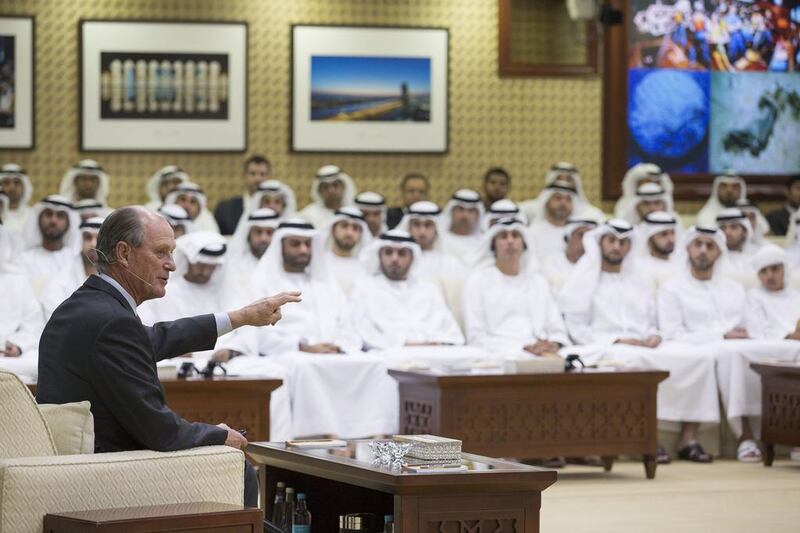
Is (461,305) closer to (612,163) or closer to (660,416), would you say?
(660,416)

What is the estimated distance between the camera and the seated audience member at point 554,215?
12.1m

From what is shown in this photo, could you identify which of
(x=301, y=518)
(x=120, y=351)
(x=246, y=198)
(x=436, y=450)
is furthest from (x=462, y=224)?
(x=120, y=351)

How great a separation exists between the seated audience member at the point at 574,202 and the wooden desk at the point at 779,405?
3.25 meters

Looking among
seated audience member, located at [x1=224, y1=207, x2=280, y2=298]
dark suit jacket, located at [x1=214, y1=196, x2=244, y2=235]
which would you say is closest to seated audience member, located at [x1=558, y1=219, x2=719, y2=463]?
seated audience member, located at [x1=224, y1=207, x2=280, y2=298]

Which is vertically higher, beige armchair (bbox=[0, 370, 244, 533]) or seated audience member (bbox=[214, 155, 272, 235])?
seated audience member (bbox=[214, 155, 272, 235])

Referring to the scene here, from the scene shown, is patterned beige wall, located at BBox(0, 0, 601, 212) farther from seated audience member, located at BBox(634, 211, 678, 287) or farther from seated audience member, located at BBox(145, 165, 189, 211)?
seated audience member, located at BBox(634, 211, 678, 287)

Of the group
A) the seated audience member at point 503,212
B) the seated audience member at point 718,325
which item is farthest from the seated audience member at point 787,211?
the seated audience member at point 503,212

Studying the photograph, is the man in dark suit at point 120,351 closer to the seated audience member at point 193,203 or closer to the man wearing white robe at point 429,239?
the man wearing white robe at point 429,239

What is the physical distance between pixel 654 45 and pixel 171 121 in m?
4.66

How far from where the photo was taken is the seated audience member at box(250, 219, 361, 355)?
978cm

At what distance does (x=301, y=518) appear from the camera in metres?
5.05

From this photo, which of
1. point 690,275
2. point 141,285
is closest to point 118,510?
point 141,285

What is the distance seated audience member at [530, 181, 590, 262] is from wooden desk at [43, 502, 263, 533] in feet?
27.4

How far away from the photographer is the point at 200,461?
4043 mm
